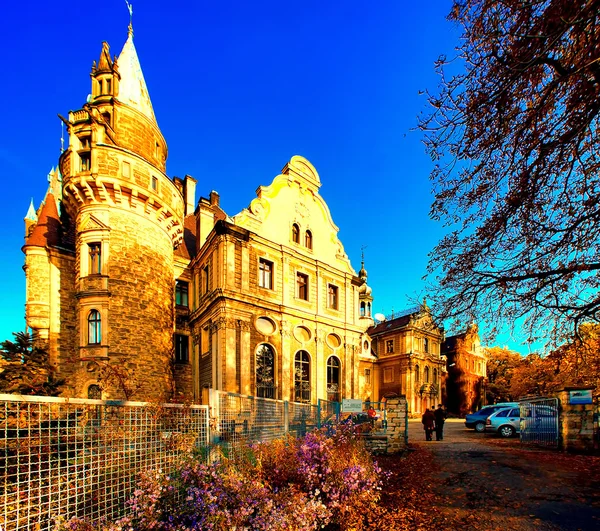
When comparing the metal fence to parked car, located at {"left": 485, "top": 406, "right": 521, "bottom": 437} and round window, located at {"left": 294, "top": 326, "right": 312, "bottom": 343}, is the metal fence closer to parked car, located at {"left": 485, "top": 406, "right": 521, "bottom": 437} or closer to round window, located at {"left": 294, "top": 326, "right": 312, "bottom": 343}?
round window, located at {"left": 294, "top": 326, "right": 312, "bottom": 343}

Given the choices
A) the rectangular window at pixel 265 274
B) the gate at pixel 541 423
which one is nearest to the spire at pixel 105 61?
the rectangular window at pixel 265 274

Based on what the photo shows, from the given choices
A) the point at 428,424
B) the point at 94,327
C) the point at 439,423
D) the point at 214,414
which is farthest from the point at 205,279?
the point at 214,414

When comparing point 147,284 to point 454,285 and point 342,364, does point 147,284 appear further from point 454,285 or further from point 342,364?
point 454,285

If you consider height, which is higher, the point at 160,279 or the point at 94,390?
the point at 160,279

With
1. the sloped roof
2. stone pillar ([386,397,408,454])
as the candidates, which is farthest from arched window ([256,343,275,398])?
the sloped roof

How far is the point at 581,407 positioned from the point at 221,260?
17.0 m

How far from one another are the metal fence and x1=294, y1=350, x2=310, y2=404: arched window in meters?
17.7

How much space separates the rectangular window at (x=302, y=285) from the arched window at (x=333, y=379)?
15.9ft

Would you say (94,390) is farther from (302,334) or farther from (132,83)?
(132,83)

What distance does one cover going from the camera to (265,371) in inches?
821

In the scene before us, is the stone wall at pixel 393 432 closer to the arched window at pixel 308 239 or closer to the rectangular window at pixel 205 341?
the rectangular window at pixel 205 341

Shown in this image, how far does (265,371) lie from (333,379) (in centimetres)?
608

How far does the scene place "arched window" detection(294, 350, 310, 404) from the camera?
2219 centimetres

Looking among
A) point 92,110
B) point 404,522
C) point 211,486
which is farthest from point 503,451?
point 92,110
